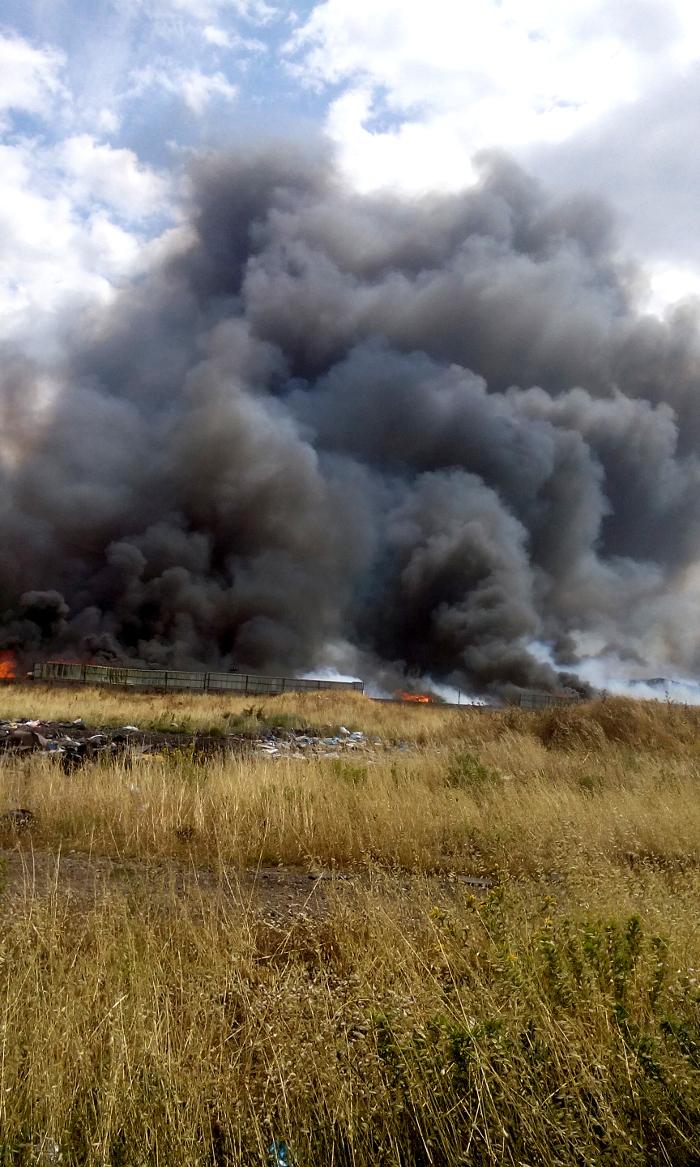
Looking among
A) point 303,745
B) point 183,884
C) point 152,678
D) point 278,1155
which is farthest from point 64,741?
point 152,678

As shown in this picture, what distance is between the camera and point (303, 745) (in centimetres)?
2030

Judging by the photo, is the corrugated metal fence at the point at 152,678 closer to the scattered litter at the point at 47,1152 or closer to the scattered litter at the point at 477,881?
the scattered litter at the point at 477,881

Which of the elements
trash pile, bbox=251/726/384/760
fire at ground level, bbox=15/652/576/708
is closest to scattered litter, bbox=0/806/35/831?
trash pile, bbox=251/726/384/760

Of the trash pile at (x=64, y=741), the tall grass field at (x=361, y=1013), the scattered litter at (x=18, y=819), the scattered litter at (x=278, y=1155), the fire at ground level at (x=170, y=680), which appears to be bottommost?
the scattered litter at (x=278, y=1155)

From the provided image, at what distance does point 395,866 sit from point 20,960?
399 centimetres

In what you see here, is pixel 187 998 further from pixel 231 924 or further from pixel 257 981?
pixel 231 924

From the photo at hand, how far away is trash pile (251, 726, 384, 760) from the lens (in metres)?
17.8

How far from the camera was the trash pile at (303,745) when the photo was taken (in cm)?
1780

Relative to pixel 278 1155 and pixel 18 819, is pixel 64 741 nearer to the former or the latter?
pixel 18 819

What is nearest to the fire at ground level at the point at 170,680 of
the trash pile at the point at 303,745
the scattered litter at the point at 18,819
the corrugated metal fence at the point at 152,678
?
the corrugated metal fence at the point at 152,678

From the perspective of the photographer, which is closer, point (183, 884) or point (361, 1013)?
point (361, 1013)

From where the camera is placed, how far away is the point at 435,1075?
8.82 ft

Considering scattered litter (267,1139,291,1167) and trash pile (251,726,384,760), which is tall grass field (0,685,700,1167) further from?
trash pile (251,726,384,760)

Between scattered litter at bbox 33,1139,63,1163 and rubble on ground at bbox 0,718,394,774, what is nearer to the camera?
scattered litter at bbox 33,1139,63,1163
